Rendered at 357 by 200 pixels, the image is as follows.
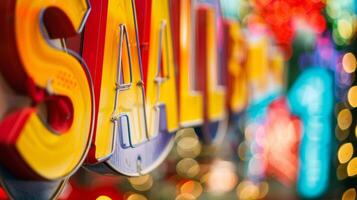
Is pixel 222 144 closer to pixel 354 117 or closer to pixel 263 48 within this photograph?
pixel 263 48

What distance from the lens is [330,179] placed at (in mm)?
4684

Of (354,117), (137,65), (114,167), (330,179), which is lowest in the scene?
(330,179)

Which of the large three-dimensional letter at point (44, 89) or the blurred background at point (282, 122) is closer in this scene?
the large three-dimensional letter at point (44, 89)

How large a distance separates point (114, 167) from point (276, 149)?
8.07 ft

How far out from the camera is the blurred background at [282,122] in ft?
10.8

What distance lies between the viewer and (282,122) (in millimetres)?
4043

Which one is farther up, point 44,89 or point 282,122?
point 44,89

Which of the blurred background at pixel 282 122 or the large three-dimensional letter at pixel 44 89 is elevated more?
the large three-dimensional letter at pixel 44 89

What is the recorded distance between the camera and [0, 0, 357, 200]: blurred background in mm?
3277

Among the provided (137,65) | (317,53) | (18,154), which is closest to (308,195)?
(317,53)

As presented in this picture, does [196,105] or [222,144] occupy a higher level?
[196,105]

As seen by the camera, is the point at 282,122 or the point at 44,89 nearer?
the point at 44,89

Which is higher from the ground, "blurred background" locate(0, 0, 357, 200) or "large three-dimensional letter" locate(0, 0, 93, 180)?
"large three-dimensional letter" locate(0, 0, 93, 180)

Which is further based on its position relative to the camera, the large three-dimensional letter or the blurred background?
the blurred background
